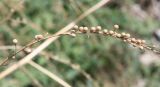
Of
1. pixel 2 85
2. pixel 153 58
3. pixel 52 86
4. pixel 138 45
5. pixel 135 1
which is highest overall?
pixel 135 1

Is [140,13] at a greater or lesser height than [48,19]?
greater

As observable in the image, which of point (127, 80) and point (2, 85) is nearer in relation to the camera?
point (2, 85)

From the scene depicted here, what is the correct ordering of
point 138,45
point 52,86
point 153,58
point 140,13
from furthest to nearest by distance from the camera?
point 140,13 → point 153,58 → point 52,86 → point 138,45

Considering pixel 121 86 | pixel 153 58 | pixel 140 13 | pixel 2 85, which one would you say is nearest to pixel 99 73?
pixel 121 86

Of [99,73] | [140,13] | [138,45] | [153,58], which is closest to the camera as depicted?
[138,45]

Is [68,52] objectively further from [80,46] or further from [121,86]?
[121,86]

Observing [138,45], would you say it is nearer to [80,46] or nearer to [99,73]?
[80,46]
